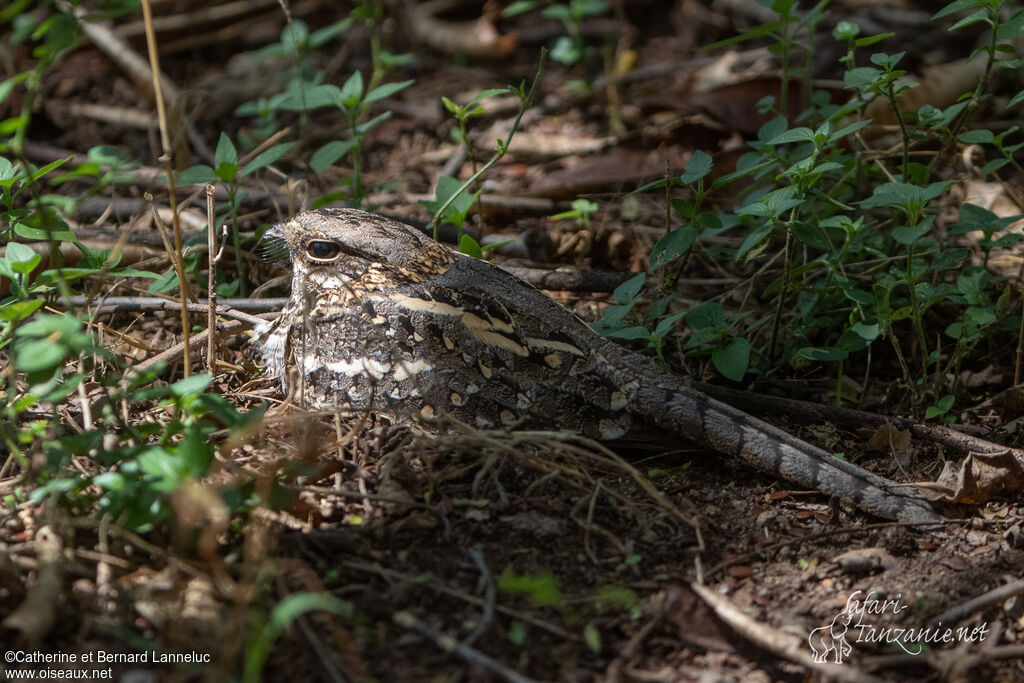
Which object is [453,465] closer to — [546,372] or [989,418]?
[546,372]

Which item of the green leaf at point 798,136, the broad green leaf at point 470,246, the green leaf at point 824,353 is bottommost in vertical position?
the green leaf at point 824,353

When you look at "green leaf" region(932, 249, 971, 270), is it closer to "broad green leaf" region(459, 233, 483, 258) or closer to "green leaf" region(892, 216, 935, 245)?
"green leaf" region(892, 216, 935, 245)

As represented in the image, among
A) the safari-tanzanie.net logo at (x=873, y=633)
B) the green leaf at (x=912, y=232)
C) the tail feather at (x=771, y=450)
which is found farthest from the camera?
the green leaf at (x=912, y=232)

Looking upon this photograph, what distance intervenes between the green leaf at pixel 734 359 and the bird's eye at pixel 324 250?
160cm

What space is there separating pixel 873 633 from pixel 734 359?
124 centimetres

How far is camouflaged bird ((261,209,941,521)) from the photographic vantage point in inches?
120

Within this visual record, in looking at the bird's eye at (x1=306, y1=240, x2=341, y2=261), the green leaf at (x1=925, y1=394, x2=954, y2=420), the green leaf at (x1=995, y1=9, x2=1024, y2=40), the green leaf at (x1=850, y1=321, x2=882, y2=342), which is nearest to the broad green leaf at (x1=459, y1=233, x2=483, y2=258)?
the bird's eye at (x1=306, y1=240, x2=341, y2=261)

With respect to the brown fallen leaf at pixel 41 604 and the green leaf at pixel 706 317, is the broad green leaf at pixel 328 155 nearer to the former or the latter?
the green leaf at pixel 706 317

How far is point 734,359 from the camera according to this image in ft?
10.9

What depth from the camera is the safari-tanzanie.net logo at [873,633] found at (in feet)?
7.45

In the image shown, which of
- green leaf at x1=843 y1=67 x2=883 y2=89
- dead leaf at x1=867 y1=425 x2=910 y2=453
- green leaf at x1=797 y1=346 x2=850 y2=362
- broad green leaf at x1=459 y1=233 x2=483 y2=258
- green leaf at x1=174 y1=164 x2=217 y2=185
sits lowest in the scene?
dead leaf at x1=867 y1=425 x2=910 y2=453

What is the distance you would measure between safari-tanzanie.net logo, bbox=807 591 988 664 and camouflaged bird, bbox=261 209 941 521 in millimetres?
538

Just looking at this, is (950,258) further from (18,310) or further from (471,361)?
(18,310)

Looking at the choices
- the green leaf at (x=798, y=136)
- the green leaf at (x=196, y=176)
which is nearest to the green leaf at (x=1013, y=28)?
the green leaf at (x=798, y=136)
